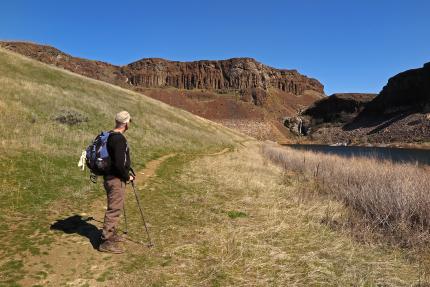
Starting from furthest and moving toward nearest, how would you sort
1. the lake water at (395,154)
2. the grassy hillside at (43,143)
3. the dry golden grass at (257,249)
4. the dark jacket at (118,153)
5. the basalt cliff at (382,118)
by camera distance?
the basalt cliff at (382,118), the lake water at (395,154), the grassy hillside at (43,143), the dark jacket at (118,153), the dry golden grass at (257,249)

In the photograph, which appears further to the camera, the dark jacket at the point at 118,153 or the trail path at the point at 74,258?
the dark jacket at the point at 118,153

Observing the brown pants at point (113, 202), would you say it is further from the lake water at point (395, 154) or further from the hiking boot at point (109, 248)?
the lake water at point (395, 154)

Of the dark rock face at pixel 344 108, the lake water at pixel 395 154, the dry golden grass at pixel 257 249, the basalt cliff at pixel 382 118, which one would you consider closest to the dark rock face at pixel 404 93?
the basalt cliff at pixel 382 118

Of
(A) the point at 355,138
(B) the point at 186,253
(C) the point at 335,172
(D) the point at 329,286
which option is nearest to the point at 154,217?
(B) the point at 186,253

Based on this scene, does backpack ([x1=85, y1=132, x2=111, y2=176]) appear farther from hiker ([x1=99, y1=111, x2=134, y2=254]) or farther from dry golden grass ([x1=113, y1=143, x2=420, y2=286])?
dry golden grass ([x1=113, y1=143, x2=420, y2=286])

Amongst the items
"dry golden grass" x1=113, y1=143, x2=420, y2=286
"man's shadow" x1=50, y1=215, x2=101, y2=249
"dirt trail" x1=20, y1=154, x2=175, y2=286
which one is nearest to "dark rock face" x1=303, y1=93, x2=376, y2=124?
"dry golden grass" x1=113, y1=143, x2=420, y2=286

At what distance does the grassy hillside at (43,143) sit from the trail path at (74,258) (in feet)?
1.24

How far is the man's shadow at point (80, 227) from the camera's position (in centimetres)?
878

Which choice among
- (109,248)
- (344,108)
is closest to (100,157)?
(109,248)

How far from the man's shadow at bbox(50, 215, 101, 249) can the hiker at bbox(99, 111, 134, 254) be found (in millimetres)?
465

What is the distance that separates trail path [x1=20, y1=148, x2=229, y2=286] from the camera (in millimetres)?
6672

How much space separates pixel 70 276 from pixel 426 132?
119 metres

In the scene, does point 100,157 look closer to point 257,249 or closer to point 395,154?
point 257,249

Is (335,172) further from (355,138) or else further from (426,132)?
(355,138)
